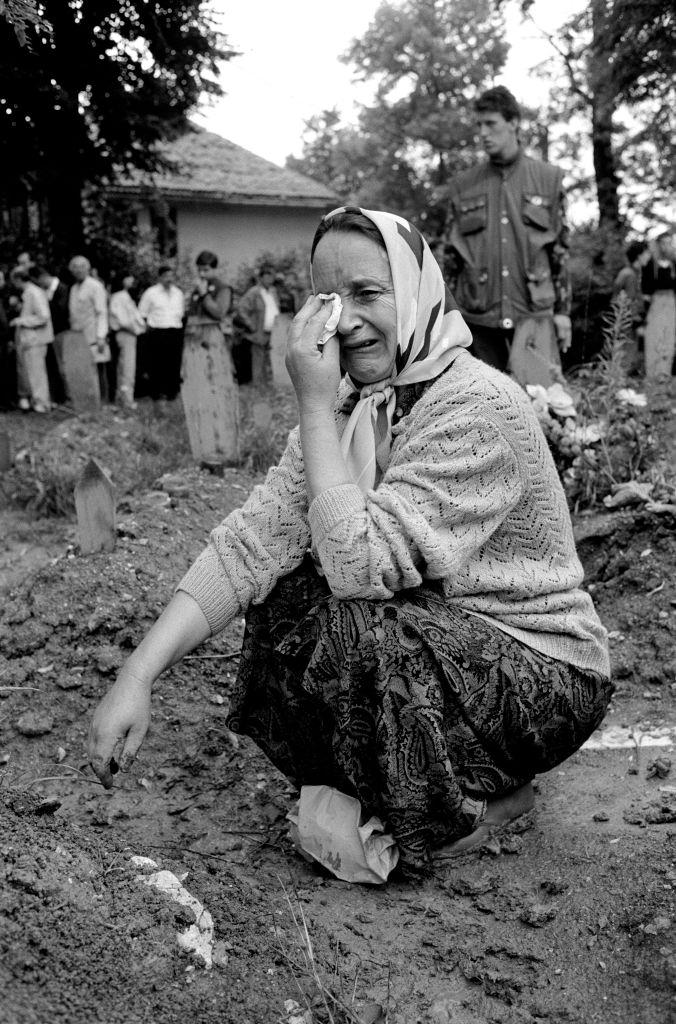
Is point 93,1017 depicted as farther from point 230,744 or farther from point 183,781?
point 230,744

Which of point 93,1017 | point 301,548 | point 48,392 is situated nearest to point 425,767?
point 301,548

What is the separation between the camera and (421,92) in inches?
1320

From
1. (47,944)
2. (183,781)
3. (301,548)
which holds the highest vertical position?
(301,548)

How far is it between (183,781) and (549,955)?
134cm

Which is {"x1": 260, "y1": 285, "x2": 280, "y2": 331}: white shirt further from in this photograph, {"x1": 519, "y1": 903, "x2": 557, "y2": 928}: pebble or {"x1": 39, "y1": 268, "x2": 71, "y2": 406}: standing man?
{"x1": 519, "y1": 903, "x2": 557, "y2": 928}: pebble

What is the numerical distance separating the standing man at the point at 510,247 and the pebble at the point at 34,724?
3740 millimetres

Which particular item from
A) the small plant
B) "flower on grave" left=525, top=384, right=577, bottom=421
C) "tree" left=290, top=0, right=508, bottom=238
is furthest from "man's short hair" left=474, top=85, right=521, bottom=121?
"tree" left=290, top=0, right=508, bottom=238

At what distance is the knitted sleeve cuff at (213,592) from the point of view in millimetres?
2623

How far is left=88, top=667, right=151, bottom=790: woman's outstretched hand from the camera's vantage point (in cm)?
238

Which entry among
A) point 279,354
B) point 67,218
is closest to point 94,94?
point 67,218

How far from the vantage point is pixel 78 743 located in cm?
337

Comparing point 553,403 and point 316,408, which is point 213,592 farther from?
point 553,403

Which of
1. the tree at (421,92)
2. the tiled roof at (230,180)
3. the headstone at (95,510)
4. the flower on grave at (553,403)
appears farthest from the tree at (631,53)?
the tree at (421,92)

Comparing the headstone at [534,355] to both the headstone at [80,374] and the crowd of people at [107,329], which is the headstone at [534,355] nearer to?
the headstone at [80,374]
